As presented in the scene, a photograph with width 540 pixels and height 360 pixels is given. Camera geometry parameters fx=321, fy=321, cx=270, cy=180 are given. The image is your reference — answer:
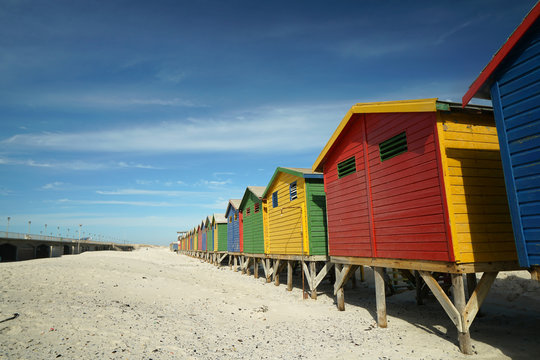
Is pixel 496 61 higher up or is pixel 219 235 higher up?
pixel 496 61

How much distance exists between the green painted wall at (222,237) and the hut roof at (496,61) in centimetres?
2905

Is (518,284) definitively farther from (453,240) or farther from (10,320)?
(10,320)

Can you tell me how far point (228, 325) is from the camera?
8859mm

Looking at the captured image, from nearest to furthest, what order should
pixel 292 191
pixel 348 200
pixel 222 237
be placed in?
pixel 348 200 < pixel 292 191 < pixel 222 237

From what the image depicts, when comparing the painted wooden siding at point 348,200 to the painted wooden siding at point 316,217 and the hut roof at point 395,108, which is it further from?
the painted wooden siding at point 316,217

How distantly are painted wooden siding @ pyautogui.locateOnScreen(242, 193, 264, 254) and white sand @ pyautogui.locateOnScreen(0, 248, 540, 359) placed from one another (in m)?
7.28

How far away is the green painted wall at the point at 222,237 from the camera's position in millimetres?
33081

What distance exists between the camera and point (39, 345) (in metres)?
5.95

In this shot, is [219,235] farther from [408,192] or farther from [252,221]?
[408,192]

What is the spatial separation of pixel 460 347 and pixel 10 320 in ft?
31.1

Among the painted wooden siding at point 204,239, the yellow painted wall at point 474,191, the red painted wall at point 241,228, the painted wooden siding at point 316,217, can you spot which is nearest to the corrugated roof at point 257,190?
the red painted wall at point 241,228

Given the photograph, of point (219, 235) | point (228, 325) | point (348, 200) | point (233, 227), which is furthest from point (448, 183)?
point (219, 235)

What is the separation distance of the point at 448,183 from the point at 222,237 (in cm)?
2923

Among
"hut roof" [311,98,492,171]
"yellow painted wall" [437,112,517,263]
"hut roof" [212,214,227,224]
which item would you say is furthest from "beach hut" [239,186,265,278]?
"yellow painted wall" [437,112,517,263]
